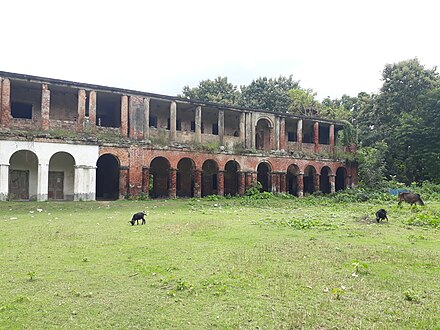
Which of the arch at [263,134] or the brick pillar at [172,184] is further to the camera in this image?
the arch at [263,134]

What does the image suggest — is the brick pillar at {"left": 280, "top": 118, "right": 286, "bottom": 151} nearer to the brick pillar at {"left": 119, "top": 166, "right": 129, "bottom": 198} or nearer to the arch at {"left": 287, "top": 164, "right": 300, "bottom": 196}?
the arch at {"left": 287, "top": 164, "right": 300, "bottom": 196}

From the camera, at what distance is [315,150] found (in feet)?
105

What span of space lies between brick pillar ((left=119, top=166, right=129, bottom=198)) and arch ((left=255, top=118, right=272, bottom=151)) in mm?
11604

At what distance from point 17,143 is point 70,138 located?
2.65 meters

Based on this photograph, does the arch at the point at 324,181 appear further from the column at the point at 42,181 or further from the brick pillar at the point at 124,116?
the column at the point at 42,181

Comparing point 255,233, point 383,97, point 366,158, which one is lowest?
point 255,233

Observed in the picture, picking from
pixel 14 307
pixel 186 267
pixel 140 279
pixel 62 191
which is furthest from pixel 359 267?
pixel 62 191

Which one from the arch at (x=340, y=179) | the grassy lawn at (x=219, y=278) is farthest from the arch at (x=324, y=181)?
the grassy lawn at (x=219, y=278)

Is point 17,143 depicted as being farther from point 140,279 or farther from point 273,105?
point 273,105

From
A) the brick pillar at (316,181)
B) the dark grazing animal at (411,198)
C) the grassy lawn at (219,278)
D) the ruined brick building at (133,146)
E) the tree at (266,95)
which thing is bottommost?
the grassy lawn at (219,278)

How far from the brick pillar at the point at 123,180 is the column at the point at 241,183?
329 inches

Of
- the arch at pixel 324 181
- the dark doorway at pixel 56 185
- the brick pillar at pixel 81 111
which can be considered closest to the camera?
the brick pillar at pixel 81 111

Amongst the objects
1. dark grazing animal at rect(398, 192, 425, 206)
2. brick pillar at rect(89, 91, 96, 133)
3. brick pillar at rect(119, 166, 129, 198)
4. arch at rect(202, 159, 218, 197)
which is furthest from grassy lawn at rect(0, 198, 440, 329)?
arch at rect(202, 159, 218, 197)

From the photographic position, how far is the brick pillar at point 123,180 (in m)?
22.7
